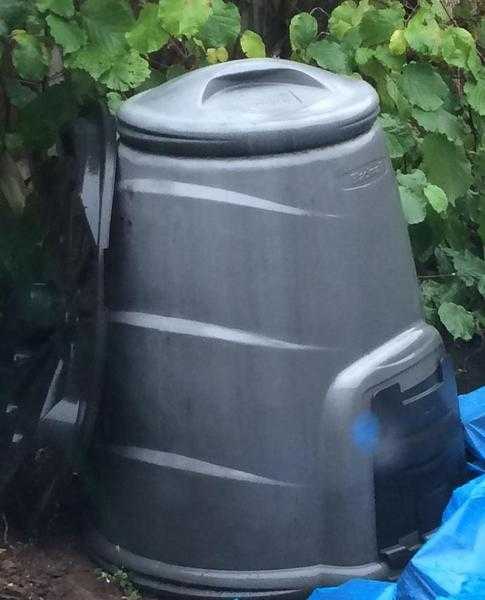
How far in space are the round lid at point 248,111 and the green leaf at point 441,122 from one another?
2.54 feet

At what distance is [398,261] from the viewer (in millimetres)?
1855

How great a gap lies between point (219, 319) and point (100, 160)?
13.2 inches

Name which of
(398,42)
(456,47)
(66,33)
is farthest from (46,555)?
(456,47)

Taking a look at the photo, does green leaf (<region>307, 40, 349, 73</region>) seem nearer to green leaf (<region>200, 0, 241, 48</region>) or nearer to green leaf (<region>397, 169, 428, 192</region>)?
green leaf (<region>397, 169, 428, 192</region>)

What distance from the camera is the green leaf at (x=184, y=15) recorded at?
6.47 feet

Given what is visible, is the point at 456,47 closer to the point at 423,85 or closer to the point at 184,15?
the point at 423,85

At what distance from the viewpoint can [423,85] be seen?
2.60 metres

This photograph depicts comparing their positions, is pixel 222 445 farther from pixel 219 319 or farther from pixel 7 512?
pixel 7 512

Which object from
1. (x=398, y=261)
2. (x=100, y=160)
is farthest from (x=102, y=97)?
(x=398, y=261)

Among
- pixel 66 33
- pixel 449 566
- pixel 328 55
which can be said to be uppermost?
pixel 66 33

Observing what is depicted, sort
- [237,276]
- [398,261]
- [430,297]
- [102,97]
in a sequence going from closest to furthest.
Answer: [237,276], [398,261], [102,97], [430,297]

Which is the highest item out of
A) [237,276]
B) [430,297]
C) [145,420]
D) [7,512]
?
[237,276]

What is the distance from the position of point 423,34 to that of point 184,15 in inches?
30.5

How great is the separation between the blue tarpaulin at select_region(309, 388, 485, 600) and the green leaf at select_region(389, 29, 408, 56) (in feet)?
3.64
